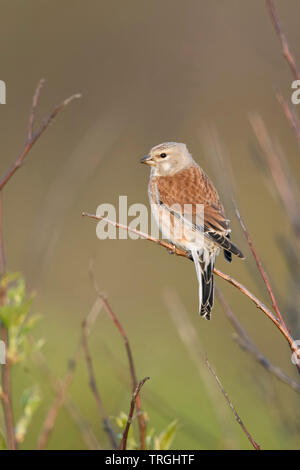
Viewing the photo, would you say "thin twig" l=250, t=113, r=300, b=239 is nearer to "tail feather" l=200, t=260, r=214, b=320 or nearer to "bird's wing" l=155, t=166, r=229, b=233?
"tail feather" l=200, t=260, r=214, b=320

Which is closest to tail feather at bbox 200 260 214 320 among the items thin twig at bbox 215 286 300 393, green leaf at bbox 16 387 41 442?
thin twig at bbox 215 286 300 393

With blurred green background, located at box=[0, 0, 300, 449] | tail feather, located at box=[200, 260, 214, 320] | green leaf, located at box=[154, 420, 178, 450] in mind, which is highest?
blurred green background, located at box=[0, 0, 300, 449]

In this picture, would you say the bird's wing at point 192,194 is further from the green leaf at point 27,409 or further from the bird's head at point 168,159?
the green leaf at point 27,409

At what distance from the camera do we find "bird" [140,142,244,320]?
347cm

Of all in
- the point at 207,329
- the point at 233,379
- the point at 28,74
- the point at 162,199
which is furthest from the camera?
the point at 28,74

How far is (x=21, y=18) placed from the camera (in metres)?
10.1

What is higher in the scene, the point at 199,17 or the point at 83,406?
the point at 199,17

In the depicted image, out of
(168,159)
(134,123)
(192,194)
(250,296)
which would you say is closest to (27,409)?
(250,296)

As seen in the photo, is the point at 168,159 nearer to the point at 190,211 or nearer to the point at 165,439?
the point at 190,211

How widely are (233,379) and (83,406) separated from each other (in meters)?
1.56

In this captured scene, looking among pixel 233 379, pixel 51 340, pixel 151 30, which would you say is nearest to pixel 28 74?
pixel 151 30

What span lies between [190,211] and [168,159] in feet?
1.67

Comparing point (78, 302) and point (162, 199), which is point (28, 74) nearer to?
point (78, 302)

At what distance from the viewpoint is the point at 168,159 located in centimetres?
418
